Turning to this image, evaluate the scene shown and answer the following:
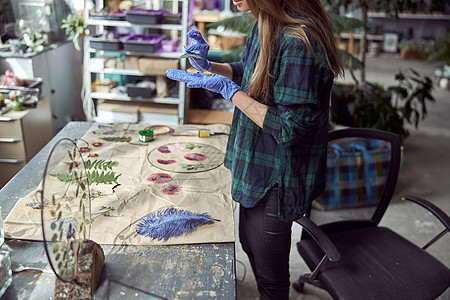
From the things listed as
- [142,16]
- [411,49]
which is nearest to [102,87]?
[142,16]

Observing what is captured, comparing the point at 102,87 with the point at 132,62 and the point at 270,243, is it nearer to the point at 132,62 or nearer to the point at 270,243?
the point at 132,62

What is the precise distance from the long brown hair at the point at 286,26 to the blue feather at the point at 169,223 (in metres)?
0.44

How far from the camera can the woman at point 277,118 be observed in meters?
1.16

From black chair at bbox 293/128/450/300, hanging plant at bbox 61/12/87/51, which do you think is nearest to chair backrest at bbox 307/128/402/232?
black chair at bbox 293/128/450/300

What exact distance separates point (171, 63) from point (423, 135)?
112 inches

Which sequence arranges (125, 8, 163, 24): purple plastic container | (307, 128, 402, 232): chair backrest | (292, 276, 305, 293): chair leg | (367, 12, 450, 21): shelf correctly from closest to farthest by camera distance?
(292, 276, 305, 293): chair leg < (307, 128, 402, 232): chair backrest < (125, 8, 163, 24): purple plastic container < (367, 12, 450, 21): shelf

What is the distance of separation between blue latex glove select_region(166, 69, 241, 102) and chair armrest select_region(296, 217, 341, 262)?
0.54m

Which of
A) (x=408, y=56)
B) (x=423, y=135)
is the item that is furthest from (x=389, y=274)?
(x=408, y=56)

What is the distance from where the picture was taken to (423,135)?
437 cm

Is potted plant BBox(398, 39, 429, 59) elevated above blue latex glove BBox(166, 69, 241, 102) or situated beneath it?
situated beneath

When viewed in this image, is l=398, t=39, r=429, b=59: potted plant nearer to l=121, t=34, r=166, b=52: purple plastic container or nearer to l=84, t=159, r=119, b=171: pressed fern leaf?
l=121, t=34, r=166, b=52: purple plastic container

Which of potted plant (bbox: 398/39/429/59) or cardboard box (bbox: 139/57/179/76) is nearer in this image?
cardboard box (bbox: 139/57/179/76)

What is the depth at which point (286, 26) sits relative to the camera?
1.19 meters

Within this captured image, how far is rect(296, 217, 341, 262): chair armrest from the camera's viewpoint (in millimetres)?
1368
